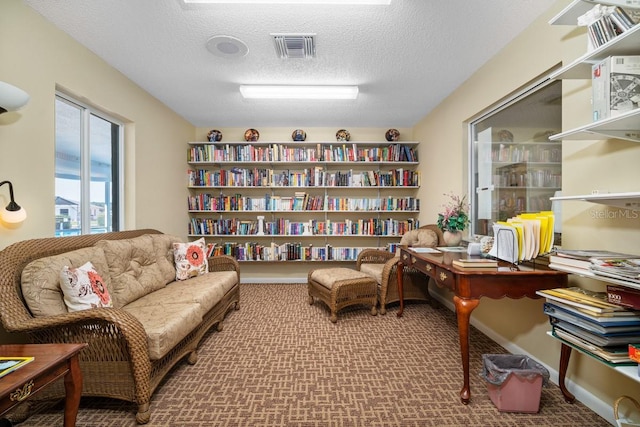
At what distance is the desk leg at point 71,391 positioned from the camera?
1207mm

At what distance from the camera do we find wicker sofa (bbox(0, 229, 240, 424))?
4.71ft

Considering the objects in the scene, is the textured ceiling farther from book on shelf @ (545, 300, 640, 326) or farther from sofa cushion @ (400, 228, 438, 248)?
book on shelf @ (545, 300, 640, 326)

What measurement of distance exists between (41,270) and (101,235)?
86cm

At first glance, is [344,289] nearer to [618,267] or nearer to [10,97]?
[618,267]

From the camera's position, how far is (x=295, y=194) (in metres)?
4.34

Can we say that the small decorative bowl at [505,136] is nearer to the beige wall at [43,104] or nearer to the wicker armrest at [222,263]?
the wicker armrest at [222,263]

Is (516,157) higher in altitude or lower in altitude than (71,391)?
higher

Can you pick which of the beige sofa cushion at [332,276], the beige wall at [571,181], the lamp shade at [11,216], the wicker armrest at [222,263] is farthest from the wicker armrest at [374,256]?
the lamp shade at [11,216]

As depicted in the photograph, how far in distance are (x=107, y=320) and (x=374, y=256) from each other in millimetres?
3046

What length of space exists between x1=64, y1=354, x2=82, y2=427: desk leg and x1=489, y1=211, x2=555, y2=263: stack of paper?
2.57 m

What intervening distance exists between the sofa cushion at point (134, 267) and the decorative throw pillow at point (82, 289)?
0.82ft

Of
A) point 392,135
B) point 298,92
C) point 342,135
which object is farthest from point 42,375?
point 392,135

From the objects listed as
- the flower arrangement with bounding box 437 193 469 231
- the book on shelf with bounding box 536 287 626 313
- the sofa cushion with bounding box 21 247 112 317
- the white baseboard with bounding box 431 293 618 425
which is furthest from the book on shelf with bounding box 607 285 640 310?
the sofa cushion with bounding box 21 247 112 317

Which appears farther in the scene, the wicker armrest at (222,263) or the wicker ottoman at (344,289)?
the wicker armrest at (222,263)
